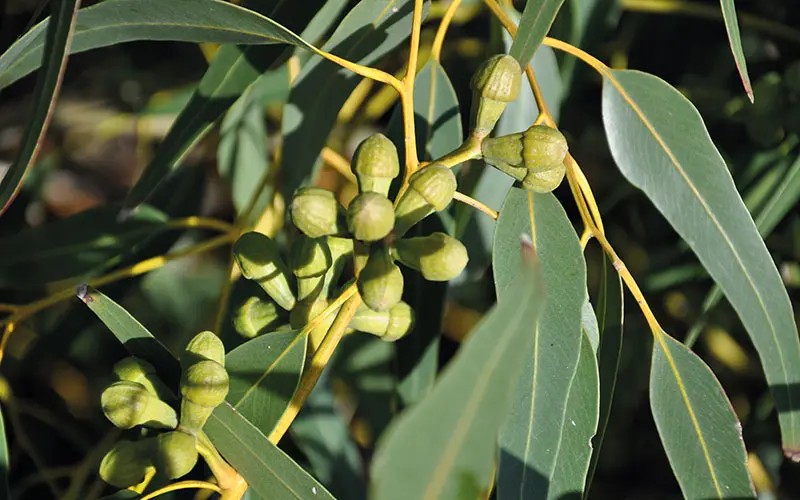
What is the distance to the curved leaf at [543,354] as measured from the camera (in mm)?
992

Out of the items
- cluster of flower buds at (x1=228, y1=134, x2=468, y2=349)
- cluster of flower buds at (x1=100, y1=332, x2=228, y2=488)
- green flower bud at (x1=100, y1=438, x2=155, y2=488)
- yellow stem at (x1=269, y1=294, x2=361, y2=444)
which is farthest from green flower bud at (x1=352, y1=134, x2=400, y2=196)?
green flower bud at (x1=100, y1=438, x2=155, y2=488)

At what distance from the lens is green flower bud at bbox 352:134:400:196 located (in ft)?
3.11

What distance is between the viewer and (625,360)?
1.89 metres

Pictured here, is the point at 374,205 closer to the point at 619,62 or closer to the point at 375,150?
the point at 375,150

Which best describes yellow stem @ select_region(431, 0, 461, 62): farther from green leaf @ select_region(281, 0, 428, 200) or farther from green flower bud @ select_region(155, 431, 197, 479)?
green flower bud @ select_region(155, 431, 197, 479)

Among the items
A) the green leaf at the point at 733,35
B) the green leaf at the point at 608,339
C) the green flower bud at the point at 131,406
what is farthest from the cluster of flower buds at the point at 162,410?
the green leaf at the point at 733,35

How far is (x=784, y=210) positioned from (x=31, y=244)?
1.13m

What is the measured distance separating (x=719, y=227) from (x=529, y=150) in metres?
0.28

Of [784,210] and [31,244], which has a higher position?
[784,210]

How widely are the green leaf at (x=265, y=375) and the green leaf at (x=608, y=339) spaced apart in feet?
1.19

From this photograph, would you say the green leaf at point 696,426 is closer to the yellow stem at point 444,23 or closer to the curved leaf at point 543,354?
the curved leaf at point 543,354

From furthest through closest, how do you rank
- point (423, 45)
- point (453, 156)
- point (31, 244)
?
point (423, 45), point (31, 244), point (453, 156)

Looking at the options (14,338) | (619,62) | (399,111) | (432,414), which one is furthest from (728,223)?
(14,338)

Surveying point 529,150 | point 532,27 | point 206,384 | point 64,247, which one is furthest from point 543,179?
point 64,247
